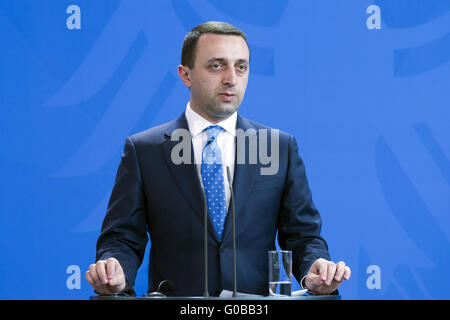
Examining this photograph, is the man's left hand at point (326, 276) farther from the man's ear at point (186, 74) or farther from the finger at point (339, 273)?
the man's ear at point (186, 74)

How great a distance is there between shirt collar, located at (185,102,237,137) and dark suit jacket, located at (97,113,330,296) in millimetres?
33

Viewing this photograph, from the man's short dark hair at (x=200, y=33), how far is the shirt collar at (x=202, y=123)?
0.22 m

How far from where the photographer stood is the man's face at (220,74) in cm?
257

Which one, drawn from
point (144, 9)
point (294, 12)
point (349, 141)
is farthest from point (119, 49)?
point (349, 141)

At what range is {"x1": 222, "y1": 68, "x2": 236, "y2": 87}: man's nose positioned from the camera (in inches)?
100.0

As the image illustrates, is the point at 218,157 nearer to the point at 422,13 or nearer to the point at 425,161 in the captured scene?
the point at 425,161

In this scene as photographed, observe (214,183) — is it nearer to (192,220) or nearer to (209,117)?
(192,220)

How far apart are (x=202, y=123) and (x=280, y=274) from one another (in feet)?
2.88

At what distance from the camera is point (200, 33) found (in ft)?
8.83

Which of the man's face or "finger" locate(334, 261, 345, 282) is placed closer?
"finger" locate(334, 261, 345, 282)

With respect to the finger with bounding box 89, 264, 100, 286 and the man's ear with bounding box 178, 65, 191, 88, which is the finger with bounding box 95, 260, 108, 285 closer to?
the finger with bounding box 89, 264, 100, 286

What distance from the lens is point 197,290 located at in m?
2.50

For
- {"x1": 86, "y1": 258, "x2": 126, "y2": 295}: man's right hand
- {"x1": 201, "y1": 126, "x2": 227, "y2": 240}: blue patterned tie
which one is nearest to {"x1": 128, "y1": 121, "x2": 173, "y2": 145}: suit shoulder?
{"x1": 201, "y1": 126, "x2": 227, "y2": 240}: blue patterned tie
